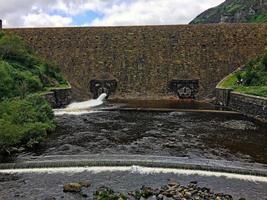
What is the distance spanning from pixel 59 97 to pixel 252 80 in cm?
1824

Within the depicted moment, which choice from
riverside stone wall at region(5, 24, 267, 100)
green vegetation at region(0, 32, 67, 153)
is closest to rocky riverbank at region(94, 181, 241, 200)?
green vegetation at region(0, 32, 67, 153)

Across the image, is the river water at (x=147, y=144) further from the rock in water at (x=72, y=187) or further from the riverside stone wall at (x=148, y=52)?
the riverside stone wall at (x=148, y=52)

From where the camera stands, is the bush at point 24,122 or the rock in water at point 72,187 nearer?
the rock in water at point 72,187

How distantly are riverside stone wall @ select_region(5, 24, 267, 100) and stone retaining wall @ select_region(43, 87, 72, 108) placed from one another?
10.3ft

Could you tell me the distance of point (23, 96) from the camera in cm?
3328

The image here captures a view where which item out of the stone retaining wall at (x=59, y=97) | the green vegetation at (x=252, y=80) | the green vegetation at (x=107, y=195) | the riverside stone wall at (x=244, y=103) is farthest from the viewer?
the stone retaining wall at (x=59, y=97)

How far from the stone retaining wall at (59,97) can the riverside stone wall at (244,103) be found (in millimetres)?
15011

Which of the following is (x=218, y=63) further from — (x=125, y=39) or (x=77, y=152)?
(x=77, y=152)

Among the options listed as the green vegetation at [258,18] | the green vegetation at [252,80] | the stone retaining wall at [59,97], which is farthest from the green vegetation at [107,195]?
the green vegetation at [258,18]

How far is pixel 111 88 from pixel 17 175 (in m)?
28.9

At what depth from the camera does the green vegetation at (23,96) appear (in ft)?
79.9

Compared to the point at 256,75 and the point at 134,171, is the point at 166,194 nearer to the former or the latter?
the point at 134,171

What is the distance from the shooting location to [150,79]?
4909cm

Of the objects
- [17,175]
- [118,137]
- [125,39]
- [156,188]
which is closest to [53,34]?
[125,39]
